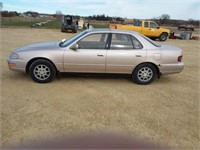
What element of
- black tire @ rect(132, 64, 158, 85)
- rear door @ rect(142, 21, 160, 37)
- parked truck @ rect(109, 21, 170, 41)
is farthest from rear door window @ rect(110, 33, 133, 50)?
rear door @ rect(142, 21, 160, 37)

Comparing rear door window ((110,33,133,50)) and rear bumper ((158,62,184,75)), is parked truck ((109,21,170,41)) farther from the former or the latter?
rear bumper ((158,62,184,75))

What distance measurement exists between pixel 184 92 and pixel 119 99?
1.85m

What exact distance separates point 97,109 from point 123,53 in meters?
1.84

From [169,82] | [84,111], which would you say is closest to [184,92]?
[169,82]

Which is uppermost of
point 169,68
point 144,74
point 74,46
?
point 74,46

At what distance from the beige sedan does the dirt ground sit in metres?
0.34

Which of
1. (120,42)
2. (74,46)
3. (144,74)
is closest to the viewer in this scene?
(74,46)

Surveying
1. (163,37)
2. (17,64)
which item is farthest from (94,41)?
(163,37)

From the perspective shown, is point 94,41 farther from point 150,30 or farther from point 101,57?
point 150,30

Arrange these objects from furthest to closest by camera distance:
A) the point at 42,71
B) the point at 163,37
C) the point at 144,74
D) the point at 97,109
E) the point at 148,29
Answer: the point at 163,37, the point at 148,29, the point at 144,74, the point at 42,71, the point at 97,109

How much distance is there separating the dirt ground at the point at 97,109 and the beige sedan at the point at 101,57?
34cm

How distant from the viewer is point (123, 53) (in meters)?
4.87

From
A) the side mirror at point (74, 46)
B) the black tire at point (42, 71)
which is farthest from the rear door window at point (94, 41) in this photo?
the black tire at point (42, 71)

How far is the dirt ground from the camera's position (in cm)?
297
